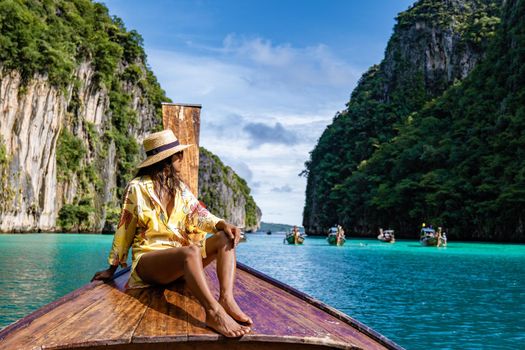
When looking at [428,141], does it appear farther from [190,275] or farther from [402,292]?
[190,275]

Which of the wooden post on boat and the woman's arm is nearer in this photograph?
the woman's arm

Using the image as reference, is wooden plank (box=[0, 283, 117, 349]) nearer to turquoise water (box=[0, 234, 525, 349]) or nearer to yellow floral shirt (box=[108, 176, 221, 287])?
yellow floral shirt (box=[108, 176, 221, 287])

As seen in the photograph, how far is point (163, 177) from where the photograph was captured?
3.40 metres

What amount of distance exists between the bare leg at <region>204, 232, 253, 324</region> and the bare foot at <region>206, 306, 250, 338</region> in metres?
0.07

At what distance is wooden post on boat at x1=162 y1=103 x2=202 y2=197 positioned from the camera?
5.29 m

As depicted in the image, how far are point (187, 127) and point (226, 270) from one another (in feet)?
8.67

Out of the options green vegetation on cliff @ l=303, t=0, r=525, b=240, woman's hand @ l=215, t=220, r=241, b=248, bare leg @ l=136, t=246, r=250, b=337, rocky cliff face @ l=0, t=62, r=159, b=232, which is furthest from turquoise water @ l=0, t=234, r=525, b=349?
green vegetation on cliff @ l=303, t=0, r=525, b=240

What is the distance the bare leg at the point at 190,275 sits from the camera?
2521 mm

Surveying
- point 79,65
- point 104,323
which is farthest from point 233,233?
point 79,65

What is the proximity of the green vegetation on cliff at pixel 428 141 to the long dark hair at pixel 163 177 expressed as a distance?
1321 inches

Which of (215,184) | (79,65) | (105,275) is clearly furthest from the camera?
(215,184)

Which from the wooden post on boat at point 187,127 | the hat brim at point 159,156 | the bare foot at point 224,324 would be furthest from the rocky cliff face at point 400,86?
the bare foot at point 224,324

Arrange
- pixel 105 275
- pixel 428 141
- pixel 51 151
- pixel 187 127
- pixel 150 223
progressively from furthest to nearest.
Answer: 1. pixel 428 141
2. pixel 51 151
3. pixel 187 127
4. pixel 105 275
5. pixel 150 223

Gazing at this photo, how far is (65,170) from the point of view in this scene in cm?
4128
